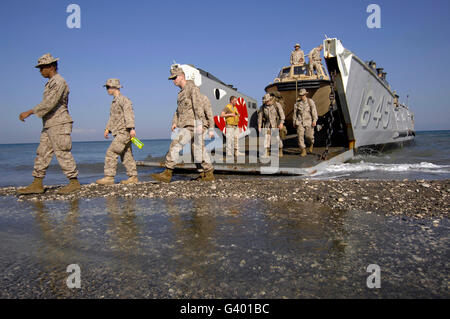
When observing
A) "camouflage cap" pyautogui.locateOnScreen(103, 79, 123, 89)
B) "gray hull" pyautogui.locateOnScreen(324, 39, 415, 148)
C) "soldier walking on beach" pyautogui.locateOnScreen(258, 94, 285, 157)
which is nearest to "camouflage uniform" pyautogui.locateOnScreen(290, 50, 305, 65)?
"gray hull" pyautogui.locateOnScreen(324, 39, 415, 148)

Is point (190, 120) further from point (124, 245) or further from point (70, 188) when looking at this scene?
point (124, 245)

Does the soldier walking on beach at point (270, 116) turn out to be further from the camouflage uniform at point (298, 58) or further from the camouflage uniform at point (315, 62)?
the camouflage uniform at point (298, 58)

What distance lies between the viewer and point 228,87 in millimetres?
10977

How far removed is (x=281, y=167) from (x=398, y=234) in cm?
390

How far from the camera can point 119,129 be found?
5.11m

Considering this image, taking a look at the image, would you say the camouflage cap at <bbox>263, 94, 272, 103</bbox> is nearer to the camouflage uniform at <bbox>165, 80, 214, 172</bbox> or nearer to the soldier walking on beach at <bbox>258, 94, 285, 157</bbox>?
the soldier walking on beach at <bbox>258, 94, 285, 157</bbox>

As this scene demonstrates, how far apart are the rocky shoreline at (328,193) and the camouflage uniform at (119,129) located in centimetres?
52

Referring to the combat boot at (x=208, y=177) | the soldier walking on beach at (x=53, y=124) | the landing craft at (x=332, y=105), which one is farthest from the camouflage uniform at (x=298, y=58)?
the soldier walking on beach at (x=53, y=124)

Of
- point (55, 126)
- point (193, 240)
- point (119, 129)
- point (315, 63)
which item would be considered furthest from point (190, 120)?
point (315, 63)

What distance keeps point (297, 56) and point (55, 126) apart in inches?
452

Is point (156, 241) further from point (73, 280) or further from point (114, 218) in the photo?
point (114, 218)

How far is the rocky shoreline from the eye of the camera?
3205mm

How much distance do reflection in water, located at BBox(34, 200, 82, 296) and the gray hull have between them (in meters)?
7.32

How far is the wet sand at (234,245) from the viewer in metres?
1.58
